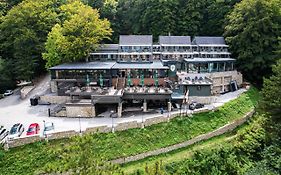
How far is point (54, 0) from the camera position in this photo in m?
50.4

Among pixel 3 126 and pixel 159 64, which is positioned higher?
pixel 159 64

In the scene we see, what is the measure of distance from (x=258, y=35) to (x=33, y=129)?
3217 cm

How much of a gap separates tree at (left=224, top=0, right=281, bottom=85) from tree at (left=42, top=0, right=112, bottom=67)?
67.5 feet

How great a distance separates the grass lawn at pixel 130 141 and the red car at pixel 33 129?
1.84m

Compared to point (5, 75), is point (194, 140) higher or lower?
lower

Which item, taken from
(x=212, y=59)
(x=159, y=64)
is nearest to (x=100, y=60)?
(x=159, y=64)

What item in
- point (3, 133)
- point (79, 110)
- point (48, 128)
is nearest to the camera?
point (3, 133)

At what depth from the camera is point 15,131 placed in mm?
28203

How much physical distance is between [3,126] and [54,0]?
2768 centimetres

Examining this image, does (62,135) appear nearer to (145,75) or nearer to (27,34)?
(145,75)

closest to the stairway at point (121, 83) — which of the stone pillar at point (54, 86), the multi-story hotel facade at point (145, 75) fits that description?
the multi-story hotel facade at point (145, 75)

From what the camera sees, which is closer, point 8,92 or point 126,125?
point 126,125

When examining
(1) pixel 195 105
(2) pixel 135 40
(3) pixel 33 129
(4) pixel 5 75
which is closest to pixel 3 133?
(3) pixel 33 129

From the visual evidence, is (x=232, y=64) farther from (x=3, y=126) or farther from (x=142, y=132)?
(x=3, y=126)
